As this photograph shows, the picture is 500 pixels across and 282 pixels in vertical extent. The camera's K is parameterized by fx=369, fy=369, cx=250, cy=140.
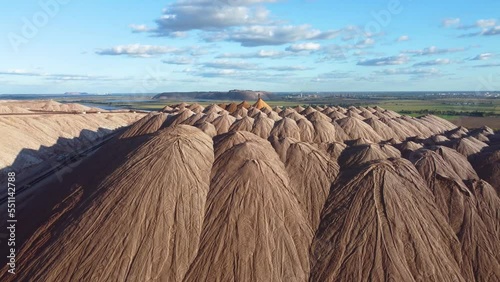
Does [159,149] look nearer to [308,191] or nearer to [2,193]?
[308,191]

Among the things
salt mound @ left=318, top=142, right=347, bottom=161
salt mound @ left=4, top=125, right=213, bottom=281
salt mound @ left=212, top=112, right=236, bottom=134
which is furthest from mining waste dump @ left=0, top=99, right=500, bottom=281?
salt mound @ left=212, top=112, right=236, bottom=134

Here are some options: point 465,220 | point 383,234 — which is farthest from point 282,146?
point 465,220

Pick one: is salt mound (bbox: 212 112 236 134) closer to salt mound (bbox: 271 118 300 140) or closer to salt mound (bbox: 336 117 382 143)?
salt mound (bbox: 271 118 300 140)

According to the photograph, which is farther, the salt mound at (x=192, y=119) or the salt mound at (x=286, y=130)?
the salt mound at (x=286, y=130)

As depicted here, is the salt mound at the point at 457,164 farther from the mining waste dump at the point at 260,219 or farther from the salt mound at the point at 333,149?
the salt mound at the point at 333,149

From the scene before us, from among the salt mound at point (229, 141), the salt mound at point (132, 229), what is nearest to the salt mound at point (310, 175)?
the salt mound at point (229, 141)
